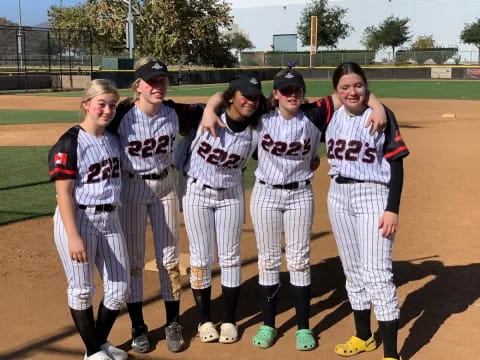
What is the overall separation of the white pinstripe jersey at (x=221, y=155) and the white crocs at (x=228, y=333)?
89 centimetres

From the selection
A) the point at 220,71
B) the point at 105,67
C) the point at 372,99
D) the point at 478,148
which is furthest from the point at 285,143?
the point at 220,71

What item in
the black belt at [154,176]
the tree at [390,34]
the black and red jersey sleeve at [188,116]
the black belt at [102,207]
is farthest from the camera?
the tree at [390,34]

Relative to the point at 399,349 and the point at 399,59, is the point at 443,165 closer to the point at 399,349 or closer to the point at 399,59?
the point at 399,349

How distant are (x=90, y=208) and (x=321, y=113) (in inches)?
56.5

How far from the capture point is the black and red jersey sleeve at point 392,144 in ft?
10.3

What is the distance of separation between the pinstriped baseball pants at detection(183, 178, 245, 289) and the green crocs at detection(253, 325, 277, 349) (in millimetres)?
359

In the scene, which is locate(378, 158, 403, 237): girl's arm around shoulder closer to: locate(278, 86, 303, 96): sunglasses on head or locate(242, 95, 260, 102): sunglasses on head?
locate(278, 86, 303, 96): sunglasses on head

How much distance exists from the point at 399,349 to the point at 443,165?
682cm

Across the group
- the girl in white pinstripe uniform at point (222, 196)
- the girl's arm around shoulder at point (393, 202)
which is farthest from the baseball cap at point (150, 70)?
the girl's arm around shoulder at point (393, 202)

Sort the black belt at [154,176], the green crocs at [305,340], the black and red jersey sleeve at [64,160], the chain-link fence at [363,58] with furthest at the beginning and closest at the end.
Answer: the chain-link fence at [363,58] < the green crocs at [305,340] < the black belt at [154,176] < the black and red jersey sleeve at [64,160]

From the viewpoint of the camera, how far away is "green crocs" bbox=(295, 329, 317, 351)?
137 inches

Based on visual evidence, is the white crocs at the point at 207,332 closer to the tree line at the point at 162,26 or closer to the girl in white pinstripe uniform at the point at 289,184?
the girl in white pinstripe uniform at the point at 289,184

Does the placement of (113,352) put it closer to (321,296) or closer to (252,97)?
(252,97)

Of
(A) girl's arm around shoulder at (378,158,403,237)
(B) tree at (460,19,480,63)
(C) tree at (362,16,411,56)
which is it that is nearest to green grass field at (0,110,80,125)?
(A) girl's arm around shoulder at (378,158,403,237)
